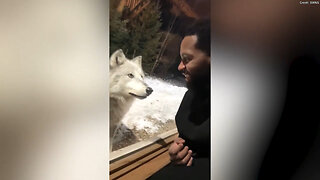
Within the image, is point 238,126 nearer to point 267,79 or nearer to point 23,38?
point 267,79

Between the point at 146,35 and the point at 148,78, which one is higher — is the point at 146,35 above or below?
above

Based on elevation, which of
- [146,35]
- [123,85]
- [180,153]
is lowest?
[180,153]

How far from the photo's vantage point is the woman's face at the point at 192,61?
1063mm

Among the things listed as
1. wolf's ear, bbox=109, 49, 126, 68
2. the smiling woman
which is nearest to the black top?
the smiling woman

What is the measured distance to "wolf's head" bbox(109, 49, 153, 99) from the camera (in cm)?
107

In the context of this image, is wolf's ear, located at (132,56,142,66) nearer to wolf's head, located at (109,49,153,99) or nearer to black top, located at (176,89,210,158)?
wolf's head, located at (109,49,153,99)

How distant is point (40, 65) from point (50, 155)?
1.04 ft

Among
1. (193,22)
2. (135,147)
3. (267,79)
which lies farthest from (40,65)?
(267,79)

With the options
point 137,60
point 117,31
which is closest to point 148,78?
point 137,60

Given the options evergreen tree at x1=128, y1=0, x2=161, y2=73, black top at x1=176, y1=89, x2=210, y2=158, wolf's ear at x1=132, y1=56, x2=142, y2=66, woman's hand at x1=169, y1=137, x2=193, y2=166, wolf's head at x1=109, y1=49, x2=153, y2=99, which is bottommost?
woman's hand at x1=169, y1=137, x2=193, y2=166

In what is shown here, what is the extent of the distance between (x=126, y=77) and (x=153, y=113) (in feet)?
0.55

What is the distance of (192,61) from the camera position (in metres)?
1.07

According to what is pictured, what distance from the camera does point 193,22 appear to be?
3.48 ft

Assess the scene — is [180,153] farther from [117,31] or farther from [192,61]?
[117,31]
